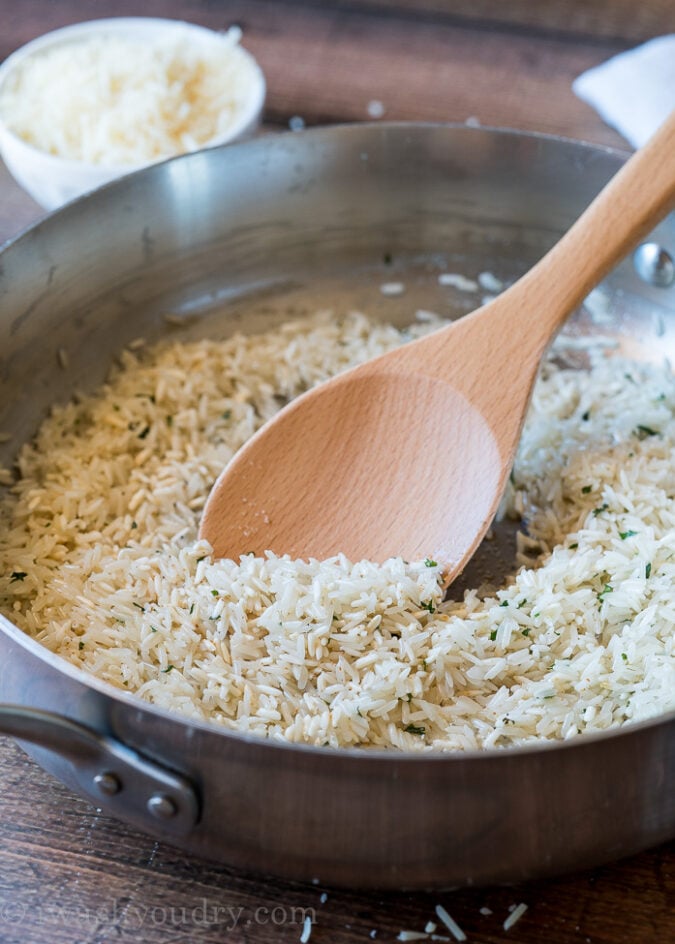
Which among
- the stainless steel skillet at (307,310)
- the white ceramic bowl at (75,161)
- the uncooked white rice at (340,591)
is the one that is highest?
the white ceramic bowl at (75,161)

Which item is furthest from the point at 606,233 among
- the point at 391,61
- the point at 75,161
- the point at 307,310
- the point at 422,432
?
the point at 391,61

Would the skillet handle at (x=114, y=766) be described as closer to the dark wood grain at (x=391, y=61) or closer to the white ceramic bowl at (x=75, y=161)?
the white ceramic bowl at (x=75, y=161)

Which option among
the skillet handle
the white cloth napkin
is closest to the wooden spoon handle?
the white cloth napkin

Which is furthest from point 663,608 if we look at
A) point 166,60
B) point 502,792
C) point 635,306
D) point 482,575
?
point 166,60

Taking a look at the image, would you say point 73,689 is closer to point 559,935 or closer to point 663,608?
point 559,935

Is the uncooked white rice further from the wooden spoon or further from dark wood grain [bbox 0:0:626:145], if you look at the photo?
dark wood grain [bbox 0:0:626:145]

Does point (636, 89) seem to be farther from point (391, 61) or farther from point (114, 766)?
point (114, 766)

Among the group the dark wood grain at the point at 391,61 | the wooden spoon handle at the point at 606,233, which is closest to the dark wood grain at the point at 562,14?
the dark wood grain at the point at 391,61
